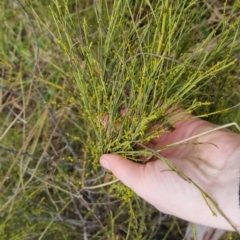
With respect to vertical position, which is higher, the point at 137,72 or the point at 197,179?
the point at 137,72

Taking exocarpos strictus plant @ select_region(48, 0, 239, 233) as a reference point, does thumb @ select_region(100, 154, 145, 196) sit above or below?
below

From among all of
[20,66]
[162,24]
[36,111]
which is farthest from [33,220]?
[162,24]

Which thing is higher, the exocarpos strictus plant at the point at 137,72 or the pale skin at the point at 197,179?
the exocarpos strictus plant at the point at 137,72

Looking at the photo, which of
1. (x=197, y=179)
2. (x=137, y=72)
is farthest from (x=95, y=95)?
(x=197, y=179)

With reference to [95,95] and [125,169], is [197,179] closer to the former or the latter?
[125,169]
